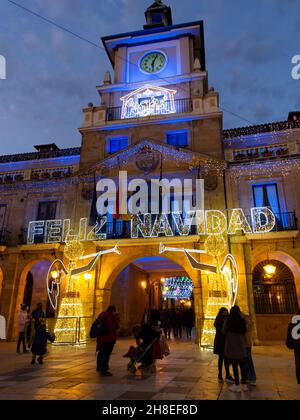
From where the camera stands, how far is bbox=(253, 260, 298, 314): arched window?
16391mm

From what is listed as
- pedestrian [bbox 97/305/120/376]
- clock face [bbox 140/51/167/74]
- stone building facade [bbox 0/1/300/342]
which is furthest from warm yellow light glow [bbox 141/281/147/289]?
pedestrian [bbox 97/305/120/376]

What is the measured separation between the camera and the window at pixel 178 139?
18.5 m

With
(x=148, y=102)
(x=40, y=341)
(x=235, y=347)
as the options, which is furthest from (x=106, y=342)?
(x=148, y=102)

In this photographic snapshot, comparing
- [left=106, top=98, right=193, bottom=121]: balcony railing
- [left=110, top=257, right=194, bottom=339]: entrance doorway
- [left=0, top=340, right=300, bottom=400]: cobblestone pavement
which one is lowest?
[left=0, top=340, right=300, bottom=400]: cobblestone pavement

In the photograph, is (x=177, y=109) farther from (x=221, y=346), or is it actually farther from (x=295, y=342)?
(x=295, y=342)

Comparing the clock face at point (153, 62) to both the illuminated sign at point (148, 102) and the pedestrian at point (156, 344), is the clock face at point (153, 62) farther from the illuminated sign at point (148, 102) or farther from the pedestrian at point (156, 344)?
the pedestrian at point (156, 344)

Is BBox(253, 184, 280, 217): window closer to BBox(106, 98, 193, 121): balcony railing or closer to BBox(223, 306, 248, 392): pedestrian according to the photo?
BBox(106, 98, 193, 121): balcony railing

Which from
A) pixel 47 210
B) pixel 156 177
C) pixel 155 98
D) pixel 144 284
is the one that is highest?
pixel 155 98

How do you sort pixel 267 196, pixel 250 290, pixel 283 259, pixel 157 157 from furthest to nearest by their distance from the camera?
pixel 157 157, pixel 283 259, pixel 267 196, pixel 250 290

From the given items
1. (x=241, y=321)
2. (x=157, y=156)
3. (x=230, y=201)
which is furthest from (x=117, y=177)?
(x=241, y=321)

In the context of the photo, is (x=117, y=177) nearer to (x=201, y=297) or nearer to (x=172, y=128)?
(x=172, y=128)

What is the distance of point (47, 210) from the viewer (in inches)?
736

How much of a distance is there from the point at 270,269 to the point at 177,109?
10.4m

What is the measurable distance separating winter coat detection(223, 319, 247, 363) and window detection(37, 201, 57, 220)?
14.2m
